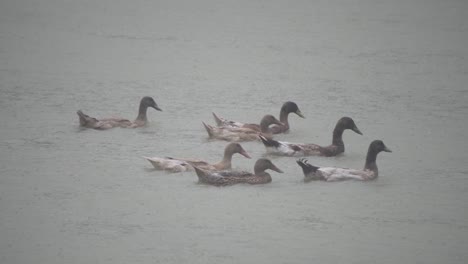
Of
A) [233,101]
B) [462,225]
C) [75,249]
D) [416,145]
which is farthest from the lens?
[233,101]

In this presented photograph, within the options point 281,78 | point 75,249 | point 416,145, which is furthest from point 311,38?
point 75,249

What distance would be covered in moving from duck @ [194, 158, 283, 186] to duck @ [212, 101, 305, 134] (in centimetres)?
194

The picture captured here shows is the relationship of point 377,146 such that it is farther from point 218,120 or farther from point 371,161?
point 218,120

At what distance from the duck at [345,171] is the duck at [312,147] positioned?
2.74ft

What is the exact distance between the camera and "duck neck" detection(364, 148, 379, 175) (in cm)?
1161

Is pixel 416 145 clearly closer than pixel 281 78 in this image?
Yes

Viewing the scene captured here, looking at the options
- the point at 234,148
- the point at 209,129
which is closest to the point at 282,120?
the point at 209,129

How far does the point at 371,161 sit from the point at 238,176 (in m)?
1.52

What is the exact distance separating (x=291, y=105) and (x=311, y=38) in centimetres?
586

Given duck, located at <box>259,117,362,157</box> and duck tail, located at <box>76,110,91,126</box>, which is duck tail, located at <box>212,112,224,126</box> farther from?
duck tail, located at <box>76,110,91,126</box>

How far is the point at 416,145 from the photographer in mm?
12883

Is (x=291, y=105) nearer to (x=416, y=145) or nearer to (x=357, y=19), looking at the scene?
(x=416, y=145)

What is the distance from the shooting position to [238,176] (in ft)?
36.9

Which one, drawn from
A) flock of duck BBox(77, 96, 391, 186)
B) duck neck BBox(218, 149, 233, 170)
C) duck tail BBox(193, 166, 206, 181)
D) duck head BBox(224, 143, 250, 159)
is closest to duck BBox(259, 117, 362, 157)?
flock of duck BBox(77, 96, 391, 186)
